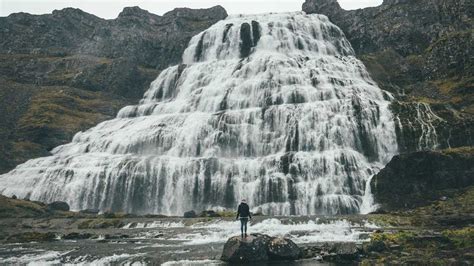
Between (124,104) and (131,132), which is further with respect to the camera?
(124,104)

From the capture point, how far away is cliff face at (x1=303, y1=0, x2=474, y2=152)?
65.1 m

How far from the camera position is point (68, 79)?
405 ft

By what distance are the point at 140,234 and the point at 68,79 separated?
8959 centimetres

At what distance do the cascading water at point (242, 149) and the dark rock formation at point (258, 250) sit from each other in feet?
95.5

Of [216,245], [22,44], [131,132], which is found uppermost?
[22,44]

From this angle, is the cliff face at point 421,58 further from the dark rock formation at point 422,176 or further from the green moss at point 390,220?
the green moss at point 390,220

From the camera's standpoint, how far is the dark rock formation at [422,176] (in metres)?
53.4

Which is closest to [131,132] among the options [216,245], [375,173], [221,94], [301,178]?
[221,94]

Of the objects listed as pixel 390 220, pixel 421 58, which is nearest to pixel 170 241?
pixel 390 220

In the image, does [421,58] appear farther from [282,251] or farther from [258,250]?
[258,250]

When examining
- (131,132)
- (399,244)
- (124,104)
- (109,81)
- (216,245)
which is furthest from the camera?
(109,81)

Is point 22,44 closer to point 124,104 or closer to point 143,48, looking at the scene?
point 143,48

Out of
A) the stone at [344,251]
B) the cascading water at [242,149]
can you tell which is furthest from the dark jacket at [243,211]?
the cascading water at [242,149]

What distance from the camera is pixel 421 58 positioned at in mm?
99125
